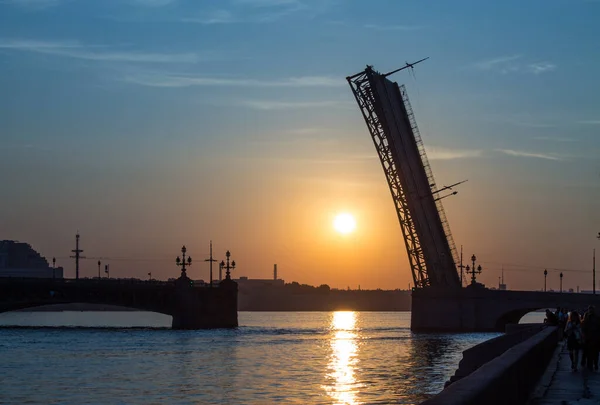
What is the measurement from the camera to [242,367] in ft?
153

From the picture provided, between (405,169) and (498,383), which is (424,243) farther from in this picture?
(498,383)

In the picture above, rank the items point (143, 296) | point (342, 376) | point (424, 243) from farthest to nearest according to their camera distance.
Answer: point (143, 296), point (424, 243), point (342, 376)

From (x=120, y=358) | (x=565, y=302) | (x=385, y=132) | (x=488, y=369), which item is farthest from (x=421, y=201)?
(x=488, y=369)

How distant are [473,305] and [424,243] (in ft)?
32.4

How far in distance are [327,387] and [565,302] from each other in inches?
1661

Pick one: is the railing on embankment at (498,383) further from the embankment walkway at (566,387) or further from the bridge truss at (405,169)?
the bridge truss at (405,169)

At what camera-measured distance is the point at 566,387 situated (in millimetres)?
15719

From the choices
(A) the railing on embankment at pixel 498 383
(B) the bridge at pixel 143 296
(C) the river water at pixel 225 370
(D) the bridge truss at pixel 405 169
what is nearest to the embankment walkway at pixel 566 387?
(A) the railing on embankment at pixel 498 383

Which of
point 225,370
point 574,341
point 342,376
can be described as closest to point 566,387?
point 574,341

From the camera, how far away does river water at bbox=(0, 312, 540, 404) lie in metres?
32.9

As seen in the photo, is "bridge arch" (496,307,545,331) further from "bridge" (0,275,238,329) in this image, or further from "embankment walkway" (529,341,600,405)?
"embankment walkway" (529,341,600,405)

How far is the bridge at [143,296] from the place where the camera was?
86.8 meters

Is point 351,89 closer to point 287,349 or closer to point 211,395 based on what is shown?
point 287,349

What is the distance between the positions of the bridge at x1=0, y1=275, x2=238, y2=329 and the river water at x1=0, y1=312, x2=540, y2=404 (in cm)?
1420
